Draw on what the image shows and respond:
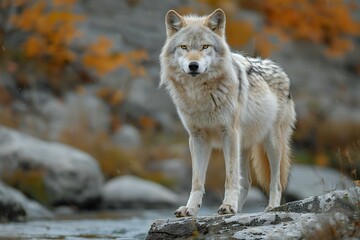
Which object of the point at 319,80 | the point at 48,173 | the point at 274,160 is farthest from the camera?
the point at 319,80

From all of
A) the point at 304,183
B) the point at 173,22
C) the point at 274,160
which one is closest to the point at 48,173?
the point at 304,183

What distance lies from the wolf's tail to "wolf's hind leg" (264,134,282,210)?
67 mm

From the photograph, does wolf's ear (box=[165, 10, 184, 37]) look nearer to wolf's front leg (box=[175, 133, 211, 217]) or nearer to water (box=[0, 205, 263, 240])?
wolf's front leg (box=[175, 133, 211, 217])

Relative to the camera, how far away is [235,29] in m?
22.8

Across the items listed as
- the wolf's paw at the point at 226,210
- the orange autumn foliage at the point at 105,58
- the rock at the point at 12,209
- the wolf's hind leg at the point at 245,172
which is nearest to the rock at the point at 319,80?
the orange autumn foliage at the point at 105,58

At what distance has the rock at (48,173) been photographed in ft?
41.4

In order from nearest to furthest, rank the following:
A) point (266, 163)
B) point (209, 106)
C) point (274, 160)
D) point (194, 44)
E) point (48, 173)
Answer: point (194, 44) → point (209, 106) → point (274, 160) → point (266, 163) → point (48, 173)

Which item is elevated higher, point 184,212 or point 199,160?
point 199,160

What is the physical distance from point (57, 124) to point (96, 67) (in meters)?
3.81

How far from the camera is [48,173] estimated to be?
12742mm

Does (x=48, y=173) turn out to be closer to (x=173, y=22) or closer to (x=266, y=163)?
(x=266, y=163)

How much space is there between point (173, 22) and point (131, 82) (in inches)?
543

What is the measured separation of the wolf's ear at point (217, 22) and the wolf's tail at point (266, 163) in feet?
5.41

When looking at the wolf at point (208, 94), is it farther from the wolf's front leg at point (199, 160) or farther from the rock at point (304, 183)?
the rock at point (304, 183)
